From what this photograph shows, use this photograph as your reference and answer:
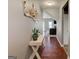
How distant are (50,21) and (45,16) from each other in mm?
3296

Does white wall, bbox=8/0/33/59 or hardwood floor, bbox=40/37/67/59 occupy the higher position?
white wall, bbox=8/0/33/59

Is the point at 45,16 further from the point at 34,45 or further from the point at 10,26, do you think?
the point at 10,26

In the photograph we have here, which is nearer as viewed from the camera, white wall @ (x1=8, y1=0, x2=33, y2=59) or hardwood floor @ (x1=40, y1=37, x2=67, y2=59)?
white wall @ (x1=8, y1=0, x2=33, y2=59)

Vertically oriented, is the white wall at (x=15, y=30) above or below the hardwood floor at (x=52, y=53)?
above

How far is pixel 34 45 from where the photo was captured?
3.99 meters

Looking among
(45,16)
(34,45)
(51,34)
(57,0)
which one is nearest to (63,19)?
(57,0)

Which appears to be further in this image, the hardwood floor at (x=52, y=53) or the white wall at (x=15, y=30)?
the hardwood floor at (x=52, y=53)

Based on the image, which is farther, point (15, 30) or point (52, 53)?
point (52, 53)

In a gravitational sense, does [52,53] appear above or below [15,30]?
A: below
